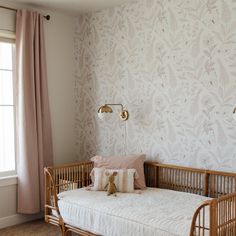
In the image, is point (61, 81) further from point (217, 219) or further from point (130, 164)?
point (217, 219)

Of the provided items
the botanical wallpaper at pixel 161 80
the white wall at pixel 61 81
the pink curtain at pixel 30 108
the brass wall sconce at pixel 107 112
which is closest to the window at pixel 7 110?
the pink curtain at pixel 30 108

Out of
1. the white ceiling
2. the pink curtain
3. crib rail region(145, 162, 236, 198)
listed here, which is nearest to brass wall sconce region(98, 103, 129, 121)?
crib rail region(145, 162, 236, 198)

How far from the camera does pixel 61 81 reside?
4.39 m

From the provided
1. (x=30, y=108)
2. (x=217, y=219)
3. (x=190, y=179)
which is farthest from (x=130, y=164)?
(x=217, y=219)

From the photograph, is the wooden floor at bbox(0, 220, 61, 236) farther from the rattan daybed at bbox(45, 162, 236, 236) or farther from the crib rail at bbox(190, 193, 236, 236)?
the crib rail at bbox(190, 193, 236, 236)

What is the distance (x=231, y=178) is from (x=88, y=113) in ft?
6.44

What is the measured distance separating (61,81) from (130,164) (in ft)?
4.82

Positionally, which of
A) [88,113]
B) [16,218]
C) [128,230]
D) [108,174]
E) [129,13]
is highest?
[129,13]

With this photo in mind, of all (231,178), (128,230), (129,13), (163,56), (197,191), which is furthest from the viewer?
(129,13)

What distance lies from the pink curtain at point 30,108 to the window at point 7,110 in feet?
0.35

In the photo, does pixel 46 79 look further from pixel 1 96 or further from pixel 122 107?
pixel 122 107

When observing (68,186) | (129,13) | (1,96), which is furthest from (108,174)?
(129,13)

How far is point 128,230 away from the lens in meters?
2.68

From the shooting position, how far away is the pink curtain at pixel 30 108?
3877 mm
